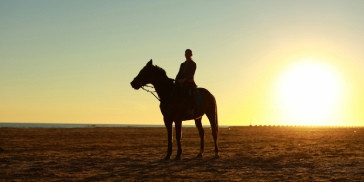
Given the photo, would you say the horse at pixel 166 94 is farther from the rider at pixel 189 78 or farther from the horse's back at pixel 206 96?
the horse's back at pixel 206 96

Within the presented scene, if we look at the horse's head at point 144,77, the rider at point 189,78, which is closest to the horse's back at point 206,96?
the rider at point 189,78

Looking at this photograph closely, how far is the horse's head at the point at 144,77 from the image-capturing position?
51.0 ft

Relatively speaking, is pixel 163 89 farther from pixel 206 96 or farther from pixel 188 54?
pixel 206 96

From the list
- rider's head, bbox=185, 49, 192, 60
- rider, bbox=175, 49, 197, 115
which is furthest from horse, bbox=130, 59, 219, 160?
rider's head, bbox=185, 49, 192, 60

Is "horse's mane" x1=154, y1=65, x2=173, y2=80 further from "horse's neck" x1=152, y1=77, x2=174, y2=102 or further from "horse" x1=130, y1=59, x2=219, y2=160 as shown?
"horse's neck" x1=152, y1=77, x2=174, y2=102

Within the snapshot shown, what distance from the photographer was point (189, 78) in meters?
16.4

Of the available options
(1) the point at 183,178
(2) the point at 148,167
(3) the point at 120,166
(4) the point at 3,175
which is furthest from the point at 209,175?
(4) the point at 3,175

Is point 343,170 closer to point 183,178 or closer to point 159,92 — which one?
point 183,178

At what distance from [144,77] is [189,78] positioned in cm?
179

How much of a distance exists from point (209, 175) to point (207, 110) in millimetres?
6061

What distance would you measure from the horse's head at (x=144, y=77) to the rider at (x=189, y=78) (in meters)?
1.13

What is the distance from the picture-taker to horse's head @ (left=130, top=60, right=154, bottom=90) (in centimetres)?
1555

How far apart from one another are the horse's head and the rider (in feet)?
3.71

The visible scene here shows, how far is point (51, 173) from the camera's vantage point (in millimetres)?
12156
